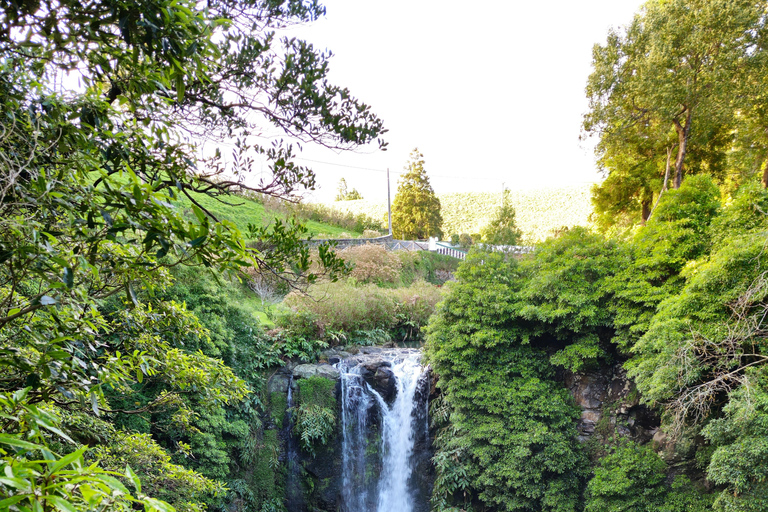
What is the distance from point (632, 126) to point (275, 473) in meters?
13.5

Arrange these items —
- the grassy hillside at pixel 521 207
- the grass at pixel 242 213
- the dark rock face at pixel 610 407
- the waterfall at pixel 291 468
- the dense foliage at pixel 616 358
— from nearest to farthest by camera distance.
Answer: the dense foliage at pixel 616 358 < the dark rock face at pixel 610 407 < the waterfall at pixel 291 468 < the grass at pixel 242 213 < the grassy hillside at pixel 521 207

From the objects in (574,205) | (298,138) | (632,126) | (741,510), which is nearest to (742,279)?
(741,510)

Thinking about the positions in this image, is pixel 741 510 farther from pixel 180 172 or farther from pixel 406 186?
pixel 406 186

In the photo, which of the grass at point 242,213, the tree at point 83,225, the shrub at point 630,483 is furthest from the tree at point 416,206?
the tree at point 83,225

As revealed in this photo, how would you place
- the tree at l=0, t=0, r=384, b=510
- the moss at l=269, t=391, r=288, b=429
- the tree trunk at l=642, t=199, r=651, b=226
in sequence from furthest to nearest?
the tree trunk at l=642, t=199, r=651, b=226
the moss at l=269, t=391, r=288, b=429
the tree at l=0, t=0, r=384, b=510

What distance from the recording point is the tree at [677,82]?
10.2m

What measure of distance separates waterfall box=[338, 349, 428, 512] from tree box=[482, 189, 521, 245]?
10809 millimetres

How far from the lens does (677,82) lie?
1061 centimetres

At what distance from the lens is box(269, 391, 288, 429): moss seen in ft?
31.7

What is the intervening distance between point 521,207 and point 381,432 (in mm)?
40157

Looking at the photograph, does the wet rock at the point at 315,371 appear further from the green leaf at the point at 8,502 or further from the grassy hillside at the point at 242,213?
the green leaf at the point at 8,502

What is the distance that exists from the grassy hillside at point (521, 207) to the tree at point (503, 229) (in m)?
20.2

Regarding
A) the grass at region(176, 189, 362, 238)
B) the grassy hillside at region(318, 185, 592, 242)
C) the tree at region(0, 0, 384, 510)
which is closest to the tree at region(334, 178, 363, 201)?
the grassy hillside at region(318, 185, 592, 242)

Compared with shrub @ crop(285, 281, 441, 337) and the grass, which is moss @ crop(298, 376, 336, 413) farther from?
the grass
